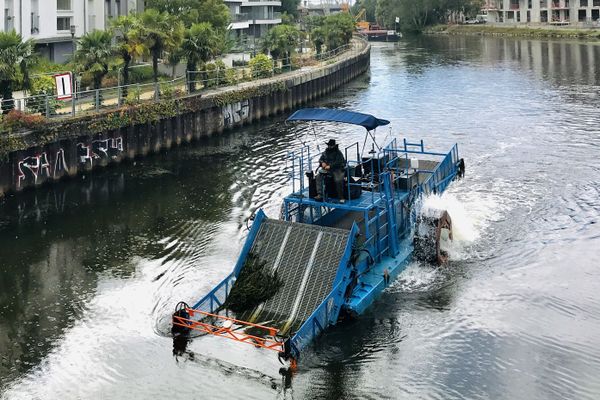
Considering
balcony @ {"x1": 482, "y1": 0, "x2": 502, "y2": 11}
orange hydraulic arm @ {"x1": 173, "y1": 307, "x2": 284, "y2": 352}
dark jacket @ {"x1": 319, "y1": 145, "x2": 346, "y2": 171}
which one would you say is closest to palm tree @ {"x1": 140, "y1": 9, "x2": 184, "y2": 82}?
dark jacket @ {"x1": 319, "y1": 145, "x2": 346, "y2": 171}

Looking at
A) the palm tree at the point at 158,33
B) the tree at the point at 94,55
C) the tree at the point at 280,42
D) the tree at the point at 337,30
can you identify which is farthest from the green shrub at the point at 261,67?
the tree at the point at 337,30

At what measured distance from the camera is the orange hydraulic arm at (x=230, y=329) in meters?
20.5

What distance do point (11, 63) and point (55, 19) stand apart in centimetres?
2134

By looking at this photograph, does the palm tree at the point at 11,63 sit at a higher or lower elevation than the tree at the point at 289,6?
lower

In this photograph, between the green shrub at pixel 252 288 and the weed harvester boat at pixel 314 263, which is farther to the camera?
the green shrub at pixel 252 288

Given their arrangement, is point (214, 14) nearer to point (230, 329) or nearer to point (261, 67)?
point (261, 67)

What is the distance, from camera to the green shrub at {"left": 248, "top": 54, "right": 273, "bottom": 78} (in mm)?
64938

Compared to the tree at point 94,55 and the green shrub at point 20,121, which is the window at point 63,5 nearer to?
the tree at point 94,55

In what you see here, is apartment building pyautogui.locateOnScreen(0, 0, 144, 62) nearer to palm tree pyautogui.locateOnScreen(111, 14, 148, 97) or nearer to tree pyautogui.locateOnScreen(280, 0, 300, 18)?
palm tree pyautogui.locateOnScreen(111, 14, 148, 97)

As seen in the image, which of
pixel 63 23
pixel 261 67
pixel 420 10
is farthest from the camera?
pixel 420 10

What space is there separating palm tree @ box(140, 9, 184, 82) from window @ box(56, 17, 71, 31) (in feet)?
46.9

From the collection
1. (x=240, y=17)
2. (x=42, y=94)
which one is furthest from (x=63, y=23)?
(x=240, y=17)

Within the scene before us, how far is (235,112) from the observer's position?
5734 centimetres

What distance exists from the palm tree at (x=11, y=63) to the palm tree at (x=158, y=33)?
32.4ft
